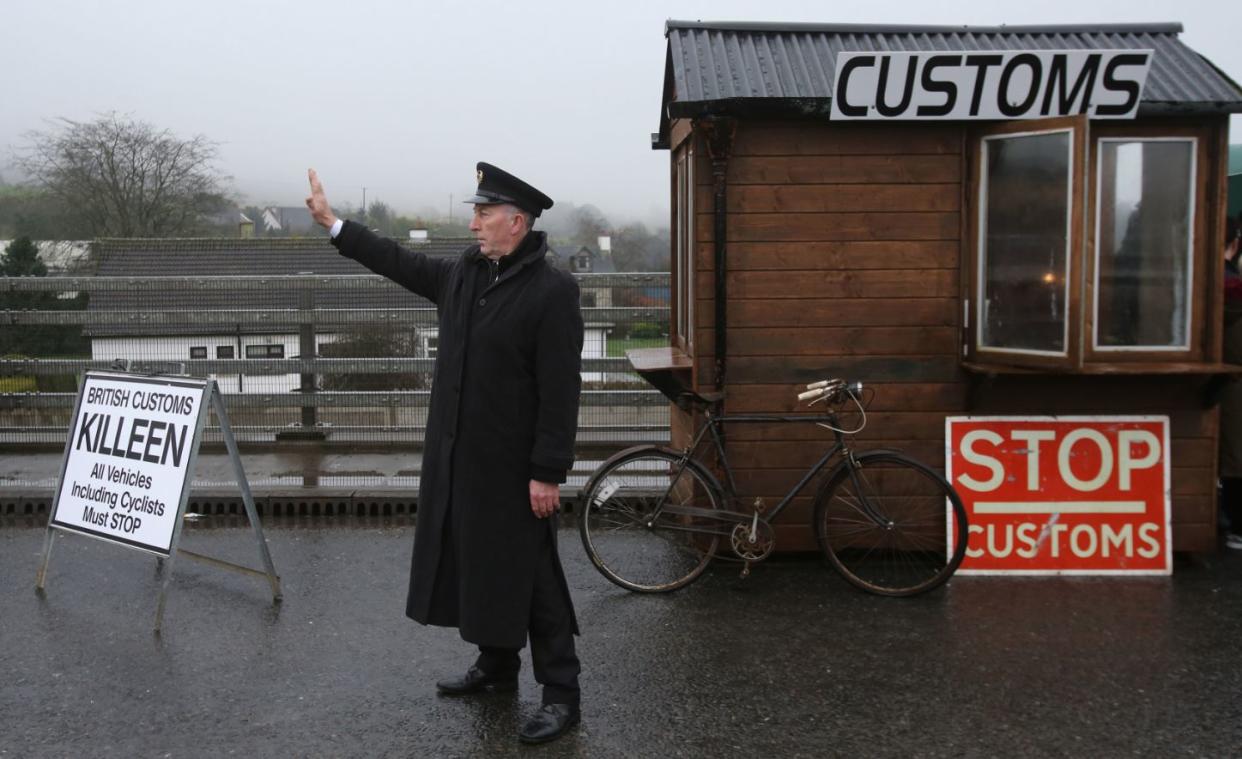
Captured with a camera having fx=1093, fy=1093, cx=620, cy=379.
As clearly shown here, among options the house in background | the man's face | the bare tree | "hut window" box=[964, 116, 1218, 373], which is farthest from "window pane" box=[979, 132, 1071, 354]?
the house in background

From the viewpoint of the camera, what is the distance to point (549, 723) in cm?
396

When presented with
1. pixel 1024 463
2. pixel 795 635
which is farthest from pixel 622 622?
pixel 1024 463

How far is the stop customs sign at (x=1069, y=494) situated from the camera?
6020 millimetres

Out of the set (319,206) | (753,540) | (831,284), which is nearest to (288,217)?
(831,284)

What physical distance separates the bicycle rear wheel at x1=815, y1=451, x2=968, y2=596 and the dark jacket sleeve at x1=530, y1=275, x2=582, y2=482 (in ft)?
7.12

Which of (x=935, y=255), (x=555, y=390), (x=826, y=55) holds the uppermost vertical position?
(x=826, y=55)

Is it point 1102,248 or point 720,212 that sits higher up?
point 720,212

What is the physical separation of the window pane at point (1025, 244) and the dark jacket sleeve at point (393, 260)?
10.4 ft

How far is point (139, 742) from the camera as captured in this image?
12.9 feet

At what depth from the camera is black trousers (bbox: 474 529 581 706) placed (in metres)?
4.07

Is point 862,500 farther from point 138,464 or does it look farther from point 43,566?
point 43,566

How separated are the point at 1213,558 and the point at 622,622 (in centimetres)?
364

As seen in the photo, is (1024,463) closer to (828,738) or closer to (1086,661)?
(1086,661)

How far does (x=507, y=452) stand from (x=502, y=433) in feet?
0.24
